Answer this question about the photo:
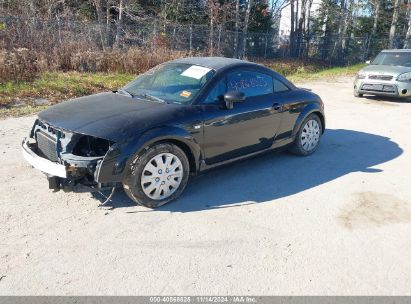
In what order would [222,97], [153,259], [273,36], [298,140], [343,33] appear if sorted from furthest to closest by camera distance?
1. [343,33]
2. [273,36]
3. [298,140]
4. [222,97]
5. [153,259]

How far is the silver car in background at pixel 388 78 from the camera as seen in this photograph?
441 inches

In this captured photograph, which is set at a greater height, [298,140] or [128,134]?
[128,134]

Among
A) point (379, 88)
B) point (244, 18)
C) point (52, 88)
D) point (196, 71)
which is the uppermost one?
point (244, 18)

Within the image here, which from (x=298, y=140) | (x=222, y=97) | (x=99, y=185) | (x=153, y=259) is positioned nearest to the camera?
(x=153, y=259)

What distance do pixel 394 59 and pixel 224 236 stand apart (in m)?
11.2

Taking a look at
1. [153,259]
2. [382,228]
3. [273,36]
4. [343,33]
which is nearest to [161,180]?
[153,259]

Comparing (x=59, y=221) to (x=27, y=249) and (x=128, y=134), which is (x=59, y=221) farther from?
(x=128, y=134)

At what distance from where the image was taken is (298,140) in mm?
5867

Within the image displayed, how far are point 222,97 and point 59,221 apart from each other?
2337 millimetres

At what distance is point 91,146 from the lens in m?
3.87

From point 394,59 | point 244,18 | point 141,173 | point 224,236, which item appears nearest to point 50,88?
point 141,173

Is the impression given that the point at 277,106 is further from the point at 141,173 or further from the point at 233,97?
the point at 141,173

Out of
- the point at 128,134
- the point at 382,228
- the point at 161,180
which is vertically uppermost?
the point at 128,134

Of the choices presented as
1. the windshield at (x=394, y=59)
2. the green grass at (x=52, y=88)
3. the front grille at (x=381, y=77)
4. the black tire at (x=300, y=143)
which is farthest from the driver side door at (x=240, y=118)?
the windshield at (x=394, y=59)
